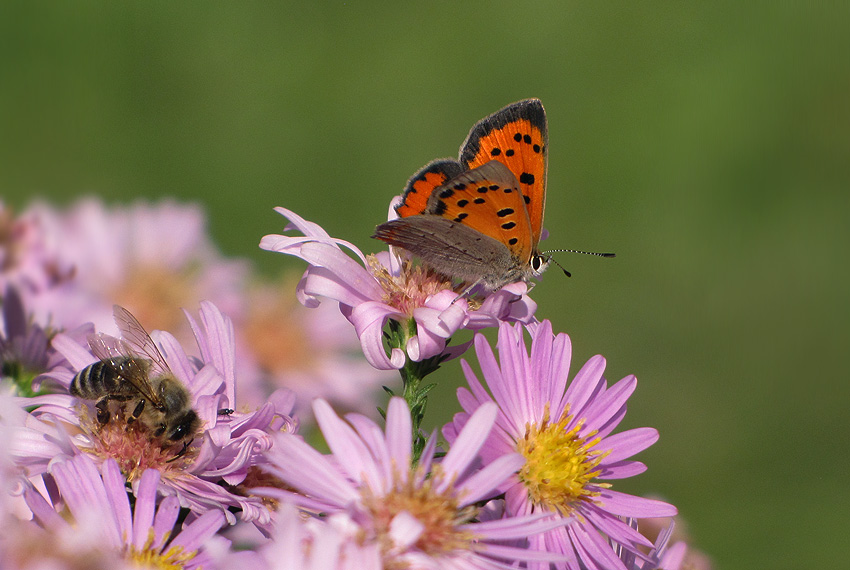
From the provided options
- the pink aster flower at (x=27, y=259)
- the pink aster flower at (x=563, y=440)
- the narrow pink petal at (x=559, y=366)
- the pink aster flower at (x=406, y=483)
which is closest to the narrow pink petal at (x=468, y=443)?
the pink aster flower at (x=406, y=483)

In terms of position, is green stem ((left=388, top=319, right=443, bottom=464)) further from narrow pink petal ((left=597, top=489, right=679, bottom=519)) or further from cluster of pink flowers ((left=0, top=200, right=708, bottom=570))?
narrow pink petal ((left=597, top=489, right=679, bottom=519))

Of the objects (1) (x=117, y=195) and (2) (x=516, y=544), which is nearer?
(2) (x=516, y=544)

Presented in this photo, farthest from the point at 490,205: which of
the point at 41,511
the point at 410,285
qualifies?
the point at 41,511

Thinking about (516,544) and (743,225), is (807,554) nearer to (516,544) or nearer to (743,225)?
(743,225)

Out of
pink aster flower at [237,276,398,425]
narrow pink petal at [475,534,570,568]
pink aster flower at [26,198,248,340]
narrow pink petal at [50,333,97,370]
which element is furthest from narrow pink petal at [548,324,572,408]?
pink aster flower at [26,198,248,340]

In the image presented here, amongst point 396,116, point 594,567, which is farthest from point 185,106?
point 594,567

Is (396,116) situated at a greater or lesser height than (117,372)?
greater

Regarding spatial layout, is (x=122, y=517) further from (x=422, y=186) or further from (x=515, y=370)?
(x=422, y=186)
